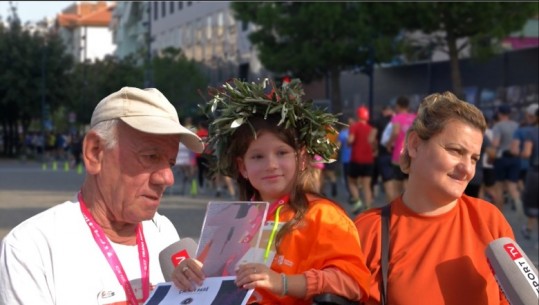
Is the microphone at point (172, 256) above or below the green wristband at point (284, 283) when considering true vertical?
above

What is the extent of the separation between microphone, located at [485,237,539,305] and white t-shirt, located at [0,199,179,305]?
3.98 feet

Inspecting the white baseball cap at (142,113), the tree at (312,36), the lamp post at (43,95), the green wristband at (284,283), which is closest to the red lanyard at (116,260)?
the white baseball cap at (142,113)

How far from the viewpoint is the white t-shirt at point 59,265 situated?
3375 millimetres

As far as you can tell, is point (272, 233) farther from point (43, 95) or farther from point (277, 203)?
point (43, 95)

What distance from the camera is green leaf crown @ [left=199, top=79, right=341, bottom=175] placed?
14.7 ft

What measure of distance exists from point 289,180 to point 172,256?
87 centimetres

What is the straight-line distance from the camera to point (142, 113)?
Answer: 11.6ft

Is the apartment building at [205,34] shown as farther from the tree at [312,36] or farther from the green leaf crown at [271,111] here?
the green leaf crown at [271,111]

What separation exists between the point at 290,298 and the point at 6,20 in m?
78.6

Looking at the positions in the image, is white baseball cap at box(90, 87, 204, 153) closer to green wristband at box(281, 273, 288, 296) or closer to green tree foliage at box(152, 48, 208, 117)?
green wristband at box(281, 273, 288, 296)

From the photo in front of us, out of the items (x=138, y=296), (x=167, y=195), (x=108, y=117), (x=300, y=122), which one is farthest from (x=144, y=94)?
(x=167, y=195)

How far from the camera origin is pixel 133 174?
358 centimetres

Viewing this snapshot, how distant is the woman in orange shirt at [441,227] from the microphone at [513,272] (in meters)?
0.24

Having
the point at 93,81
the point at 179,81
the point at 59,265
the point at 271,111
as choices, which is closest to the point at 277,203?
the point at 271,111
